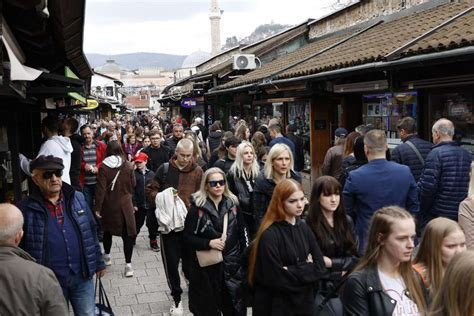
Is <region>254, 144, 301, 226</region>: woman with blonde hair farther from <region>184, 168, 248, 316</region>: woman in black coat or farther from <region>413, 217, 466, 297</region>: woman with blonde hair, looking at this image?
<region>413, 217, 466, 297</region>: woman with blonde hair

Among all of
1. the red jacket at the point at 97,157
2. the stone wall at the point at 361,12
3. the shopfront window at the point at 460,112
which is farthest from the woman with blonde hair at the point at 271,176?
the stone wall at the point at 361,12

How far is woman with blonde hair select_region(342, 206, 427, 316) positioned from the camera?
2.84 m

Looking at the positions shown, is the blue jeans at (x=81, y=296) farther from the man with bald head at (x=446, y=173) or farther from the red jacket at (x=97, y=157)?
the red jacket at (x=97, y=157)

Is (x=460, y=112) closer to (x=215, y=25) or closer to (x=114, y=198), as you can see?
(x=114, y=198)

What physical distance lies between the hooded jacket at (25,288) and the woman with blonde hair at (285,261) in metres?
1.30

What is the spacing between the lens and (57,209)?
4016mm

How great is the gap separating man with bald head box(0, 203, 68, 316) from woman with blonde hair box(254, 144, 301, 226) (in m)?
2.32

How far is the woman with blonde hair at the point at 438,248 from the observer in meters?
2.99

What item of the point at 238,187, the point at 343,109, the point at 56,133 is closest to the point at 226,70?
the point at 343,109

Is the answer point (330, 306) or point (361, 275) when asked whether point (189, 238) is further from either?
point (361, 275)

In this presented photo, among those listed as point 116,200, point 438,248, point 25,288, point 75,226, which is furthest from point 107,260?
point 438,248

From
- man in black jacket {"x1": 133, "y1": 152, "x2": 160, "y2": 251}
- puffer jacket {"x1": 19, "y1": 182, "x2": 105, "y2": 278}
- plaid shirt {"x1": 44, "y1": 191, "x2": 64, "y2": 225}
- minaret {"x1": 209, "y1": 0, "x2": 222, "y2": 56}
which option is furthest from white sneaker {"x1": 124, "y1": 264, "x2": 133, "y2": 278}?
minaret {"x1": 209, "y1": 0, "x2": 222, "y2": 56}

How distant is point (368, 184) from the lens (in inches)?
181

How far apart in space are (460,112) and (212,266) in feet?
13.7
